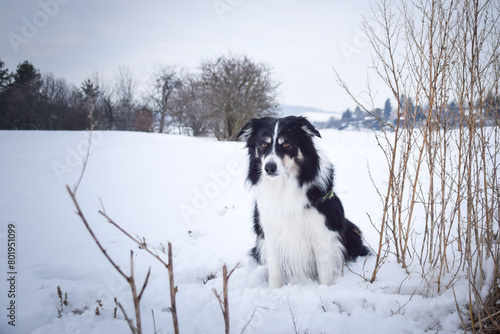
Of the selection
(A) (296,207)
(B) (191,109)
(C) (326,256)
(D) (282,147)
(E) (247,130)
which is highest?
(B) (191,109)

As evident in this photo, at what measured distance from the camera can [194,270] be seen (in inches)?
122

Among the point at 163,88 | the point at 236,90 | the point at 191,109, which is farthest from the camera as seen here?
the point at 163,88

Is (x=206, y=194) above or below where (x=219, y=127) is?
below

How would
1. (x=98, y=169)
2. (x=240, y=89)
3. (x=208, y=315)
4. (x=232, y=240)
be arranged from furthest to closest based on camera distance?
(x=240, y=89) < (x=98, y=169) < (x=232, y=240) < (x=208, y=315)

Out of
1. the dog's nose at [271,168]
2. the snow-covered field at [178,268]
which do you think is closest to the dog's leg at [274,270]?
the snow-covered field at [178,268]

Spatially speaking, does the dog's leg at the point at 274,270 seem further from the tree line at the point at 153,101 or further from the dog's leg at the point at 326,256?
the tree line at the point at 153,101

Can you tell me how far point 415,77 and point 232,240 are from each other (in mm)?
3289

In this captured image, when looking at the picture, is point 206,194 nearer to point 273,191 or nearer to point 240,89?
point 273,191

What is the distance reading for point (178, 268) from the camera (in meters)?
3.12

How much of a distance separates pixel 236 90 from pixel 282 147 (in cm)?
1974

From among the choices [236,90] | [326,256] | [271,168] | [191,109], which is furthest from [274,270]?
[191,109]

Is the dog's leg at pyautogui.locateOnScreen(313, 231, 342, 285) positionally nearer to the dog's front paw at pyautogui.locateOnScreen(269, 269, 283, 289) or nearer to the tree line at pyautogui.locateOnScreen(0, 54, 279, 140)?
the dog's front paw at pyautogui.locateOnScreen(269, 269, 283, 289)

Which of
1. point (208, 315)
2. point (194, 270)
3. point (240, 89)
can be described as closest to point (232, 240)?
point (194, 270)

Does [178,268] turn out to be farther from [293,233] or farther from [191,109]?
[191,109]
